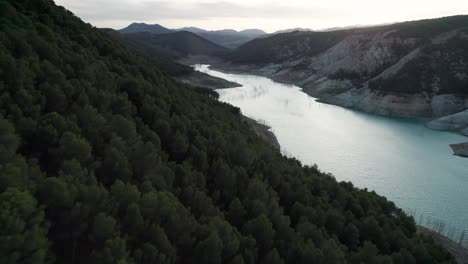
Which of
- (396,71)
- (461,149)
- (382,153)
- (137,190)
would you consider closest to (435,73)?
(396,71)

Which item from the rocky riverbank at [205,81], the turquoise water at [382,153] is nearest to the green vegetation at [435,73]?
the turquoise water at [382,153]

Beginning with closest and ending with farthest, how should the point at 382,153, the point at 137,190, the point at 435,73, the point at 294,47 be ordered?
the point at 137,190, the point at 382,153, the point at 435,73, the point at 294,47

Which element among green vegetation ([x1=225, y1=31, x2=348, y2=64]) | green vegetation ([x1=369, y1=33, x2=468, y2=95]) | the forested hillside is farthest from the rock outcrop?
green vegetation ([x1=225, y1=31, x2=348, y2=64])

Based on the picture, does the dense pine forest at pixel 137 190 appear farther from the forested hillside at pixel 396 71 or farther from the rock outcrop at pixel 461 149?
the forested hillside at pixel 396 71

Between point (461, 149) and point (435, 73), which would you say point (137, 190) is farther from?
point (435, 73)

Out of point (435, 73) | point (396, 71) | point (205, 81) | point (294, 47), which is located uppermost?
point (294, 47)

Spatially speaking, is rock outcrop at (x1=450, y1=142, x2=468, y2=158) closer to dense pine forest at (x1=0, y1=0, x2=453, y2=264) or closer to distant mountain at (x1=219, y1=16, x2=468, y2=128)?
distant mountain at (x1=219, y1=16, x2=468, y2=128)
